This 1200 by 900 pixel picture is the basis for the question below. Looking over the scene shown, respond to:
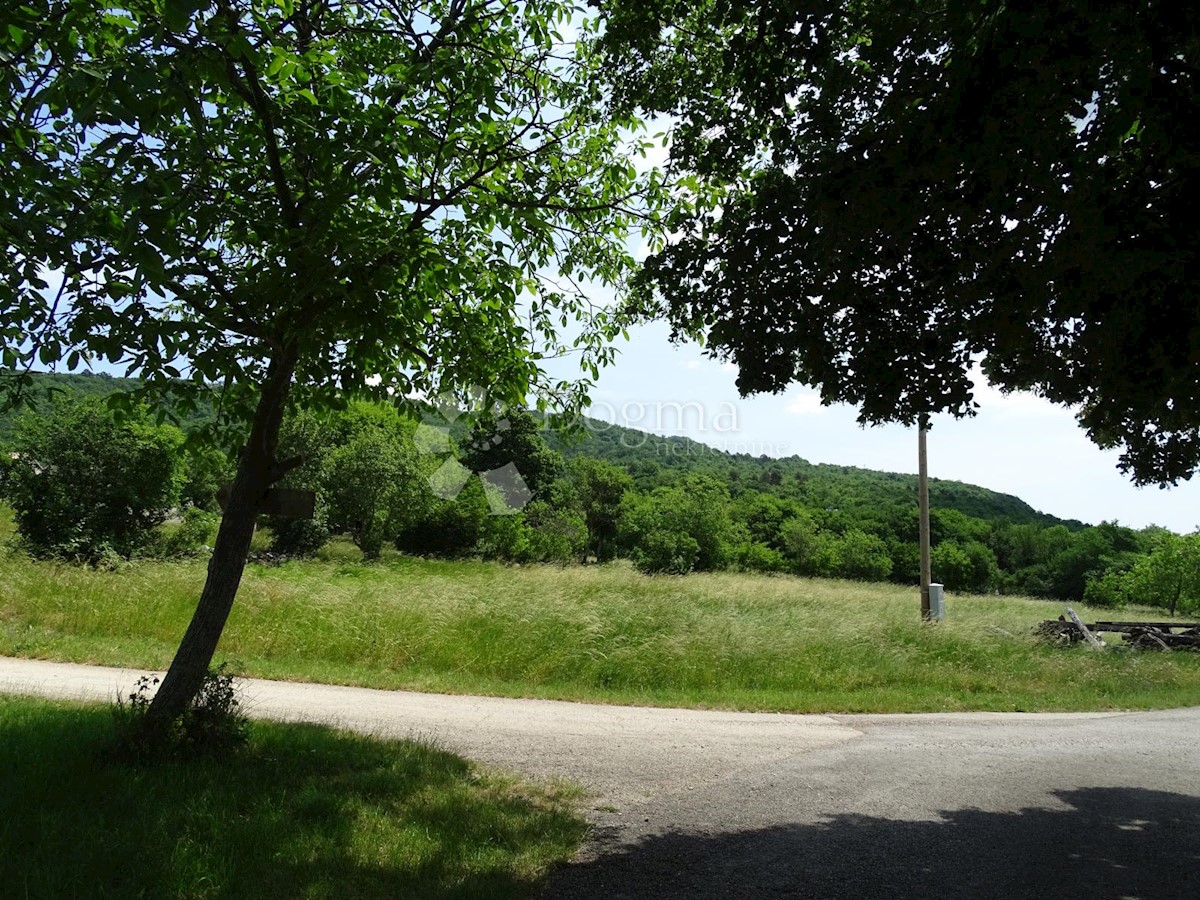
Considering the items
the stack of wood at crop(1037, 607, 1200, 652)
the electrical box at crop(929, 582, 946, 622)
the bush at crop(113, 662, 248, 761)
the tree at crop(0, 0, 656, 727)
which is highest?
the tree at crop(0, 0, 656, 727)

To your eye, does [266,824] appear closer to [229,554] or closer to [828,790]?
[229,554]

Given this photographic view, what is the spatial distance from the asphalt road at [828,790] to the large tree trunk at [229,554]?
7.88 feet

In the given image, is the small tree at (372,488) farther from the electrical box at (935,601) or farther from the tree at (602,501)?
the tree at (602,501)

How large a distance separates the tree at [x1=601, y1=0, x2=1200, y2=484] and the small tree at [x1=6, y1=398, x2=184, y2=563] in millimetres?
18410

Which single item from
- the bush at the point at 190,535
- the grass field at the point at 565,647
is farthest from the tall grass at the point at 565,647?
the bush at the point at 190,535

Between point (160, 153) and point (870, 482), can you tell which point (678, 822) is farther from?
point (870, 482)

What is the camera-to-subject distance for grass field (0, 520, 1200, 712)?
1136 cm

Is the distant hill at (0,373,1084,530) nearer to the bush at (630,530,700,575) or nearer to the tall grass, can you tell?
the bush at (630,530,700,575)

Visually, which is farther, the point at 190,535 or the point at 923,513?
the point at 190,535

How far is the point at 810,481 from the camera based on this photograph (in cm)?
8762

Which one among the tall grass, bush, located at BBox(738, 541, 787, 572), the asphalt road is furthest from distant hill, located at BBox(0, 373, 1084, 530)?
the asphalt road

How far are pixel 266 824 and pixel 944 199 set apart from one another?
556cm

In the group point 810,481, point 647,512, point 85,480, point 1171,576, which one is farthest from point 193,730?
point 810,481

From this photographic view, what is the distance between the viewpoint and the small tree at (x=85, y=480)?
20.0 metres
